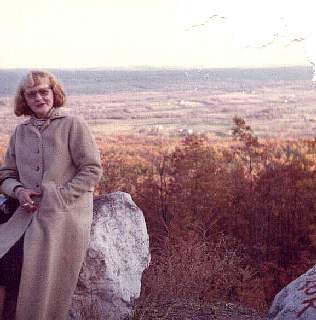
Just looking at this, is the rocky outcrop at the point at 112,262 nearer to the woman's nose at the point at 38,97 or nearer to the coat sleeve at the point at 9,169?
the coat sleeve at the point at 9,169

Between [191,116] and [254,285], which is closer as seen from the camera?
[254,285]

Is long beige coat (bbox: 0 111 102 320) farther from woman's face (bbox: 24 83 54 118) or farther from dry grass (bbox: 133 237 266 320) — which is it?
dry grass (bbox: 133 237 266 320)

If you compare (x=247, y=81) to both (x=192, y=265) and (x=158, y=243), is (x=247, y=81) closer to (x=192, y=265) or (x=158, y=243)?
(x=158, y=243)

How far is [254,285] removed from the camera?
10.1 m

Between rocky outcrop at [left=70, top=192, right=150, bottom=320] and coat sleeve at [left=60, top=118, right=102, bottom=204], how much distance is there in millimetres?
630

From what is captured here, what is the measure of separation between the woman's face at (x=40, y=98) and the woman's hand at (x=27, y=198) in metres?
0.45

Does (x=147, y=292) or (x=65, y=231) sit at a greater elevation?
(x=65, y=231)

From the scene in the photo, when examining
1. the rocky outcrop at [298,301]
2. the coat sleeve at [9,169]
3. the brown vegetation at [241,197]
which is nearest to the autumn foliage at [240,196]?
the brown vegetation at [241,197]

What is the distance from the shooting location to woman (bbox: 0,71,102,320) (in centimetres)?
369

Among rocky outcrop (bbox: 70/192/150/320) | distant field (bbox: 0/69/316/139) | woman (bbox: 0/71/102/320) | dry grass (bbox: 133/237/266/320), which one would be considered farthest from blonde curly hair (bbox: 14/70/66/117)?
distant field (bbox: 0/69/316/139)

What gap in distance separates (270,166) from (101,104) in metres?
22.5

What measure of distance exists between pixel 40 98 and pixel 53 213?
652 millimetres

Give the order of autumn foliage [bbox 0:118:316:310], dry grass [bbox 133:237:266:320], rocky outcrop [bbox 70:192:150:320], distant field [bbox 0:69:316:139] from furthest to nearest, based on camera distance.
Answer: distant field [bbox 0:69:316:139] < autumn foliage [bbox 0:118:316:310] < dry grass [bbox 133:237:266:320] < rocky outcrop [bbox 70:192:150:320]

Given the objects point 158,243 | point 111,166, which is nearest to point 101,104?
point 111,166
